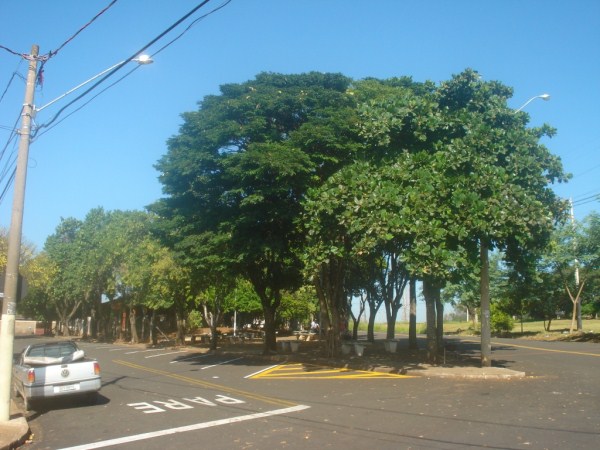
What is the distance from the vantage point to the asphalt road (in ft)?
27.6

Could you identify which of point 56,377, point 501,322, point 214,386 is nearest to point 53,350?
point 56,377

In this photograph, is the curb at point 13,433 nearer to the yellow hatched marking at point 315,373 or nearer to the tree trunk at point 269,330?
the yellow hatched marking at point 315,373

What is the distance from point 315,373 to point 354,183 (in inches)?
275

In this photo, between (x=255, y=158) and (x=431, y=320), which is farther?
(x=431, y=320)

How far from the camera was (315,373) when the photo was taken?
18969 millimetres

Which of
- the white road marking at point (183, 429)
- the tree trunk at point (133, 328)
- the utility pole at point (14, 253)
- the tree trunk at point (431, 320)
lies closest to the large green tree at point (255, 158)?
the tree trunk at point (431, 320)

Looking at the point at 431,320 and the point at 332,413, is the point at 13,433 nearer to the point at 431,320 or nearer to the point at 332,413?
the point at 332,413

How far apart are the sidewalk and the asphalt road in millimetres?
227

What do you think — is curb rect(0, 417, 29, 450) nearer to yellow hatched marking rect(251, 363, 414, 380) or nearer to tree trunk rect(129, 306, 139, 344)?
yellow hatched marking rect(251, 363, 414, 380)

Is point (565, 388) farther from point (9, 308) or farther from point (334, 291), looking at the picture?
point (9, 308)

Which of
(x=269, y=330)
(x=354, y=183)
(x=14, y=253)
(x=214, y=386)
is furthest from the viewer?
(x=269, y=330)

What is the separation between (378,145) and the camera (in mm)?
18547

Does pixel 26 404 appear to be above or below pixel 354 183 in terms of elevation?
below

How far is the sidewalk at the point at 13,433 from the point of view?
8580mm
